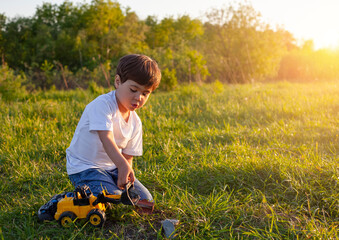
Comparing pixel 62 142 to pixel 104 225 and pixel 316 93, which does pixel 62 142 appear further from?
pixel 316 93

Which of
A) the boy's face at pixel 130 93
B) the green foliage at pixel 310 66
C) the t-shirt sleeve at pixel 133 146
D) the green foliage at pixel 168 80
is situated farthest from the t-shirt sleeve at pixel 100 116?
the green foliage at pixel 310 66

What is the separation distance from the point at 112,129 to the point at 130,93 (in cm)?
29

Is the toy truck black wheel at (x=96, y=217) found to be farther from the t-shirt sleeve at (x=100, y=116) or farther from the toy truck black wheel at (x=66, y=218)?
the t-shirt sleeve at (x=100, y=116)

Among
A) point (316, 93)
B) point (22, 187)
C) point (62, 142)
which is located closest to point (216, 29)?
point (316, 93)

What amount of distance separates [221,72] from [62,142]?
429 inches

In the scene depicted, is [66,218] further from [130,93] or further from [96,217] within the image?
[130,93]

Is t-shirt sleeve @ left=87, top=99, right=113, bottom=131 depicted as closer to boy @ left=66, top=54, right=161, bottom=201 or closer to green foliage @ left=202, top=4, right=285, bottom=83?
boy @ left=66, top=54, right=161, bottom=201

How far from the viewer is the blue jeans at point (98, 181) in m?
2.14

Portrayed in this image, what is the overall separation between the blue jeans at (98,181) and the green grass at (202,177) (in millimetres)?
130

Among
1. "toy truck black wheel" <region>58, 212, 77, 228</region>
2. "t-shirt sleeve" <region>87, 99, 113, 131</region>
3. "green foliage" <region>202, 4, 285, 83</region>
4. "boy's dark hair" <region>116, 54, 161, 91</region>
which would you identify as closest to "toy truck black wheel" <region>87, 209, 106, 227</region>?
"toy truck black wheel" <region>58, 212, 77, 228</region>

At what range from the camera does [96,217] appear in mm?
1916

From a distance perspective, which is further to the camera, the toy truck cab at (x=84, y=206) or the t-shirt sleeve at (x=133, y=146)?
the t-shirt sleeve at (x=133, y=146)

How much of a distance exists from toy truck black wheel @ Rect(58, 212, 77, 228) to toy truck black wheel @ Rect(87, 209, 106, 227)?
0.11m

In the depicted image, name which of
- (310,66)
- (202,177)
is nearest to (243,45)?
(310,66)
